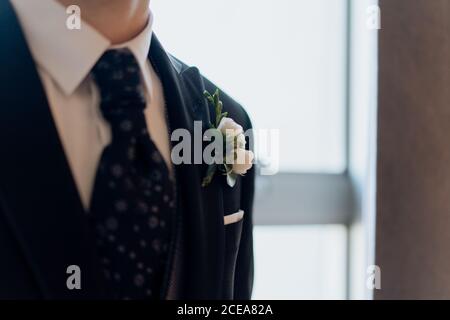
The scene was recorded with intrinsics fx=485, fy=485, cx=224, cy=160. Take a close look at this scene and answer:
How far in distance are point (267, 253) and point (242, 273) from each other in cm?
96

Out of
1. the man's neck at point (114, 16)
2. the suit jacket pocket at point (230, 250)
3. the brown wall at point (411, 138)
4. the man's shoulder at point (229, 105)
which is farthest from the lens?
A: the brown wall at point (411, 138)

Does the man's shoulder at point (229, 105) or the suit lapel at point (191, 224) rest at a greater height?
the man's shoulder at point (229, 105)

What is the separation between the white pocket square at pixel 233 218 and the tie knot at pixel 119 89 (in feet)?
0.68

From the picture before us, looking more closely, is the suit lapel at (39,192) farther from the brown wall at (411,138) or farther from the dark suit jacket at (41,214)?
the brown wall at (411,138)

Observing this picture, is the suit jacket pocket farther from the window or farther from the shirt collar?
the window

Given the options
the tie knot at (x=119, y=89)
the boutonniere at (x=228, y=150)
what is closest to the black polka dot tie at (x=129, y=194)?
the tie knot at (x=119, y=89)

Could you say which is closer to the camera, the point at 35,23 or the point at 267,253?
the point at 35,23

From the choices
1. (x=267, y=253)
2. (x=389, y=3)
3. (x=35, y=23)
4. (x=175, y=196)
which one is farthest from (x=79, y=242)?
(x=389, y=3)

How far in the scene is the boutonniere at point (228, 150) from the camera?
0.74 meters

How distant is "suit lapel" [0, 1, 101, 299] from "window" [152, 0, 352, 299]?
1.12m

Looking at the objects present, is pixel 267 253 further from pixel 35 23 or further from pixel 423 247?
pixel 35 23

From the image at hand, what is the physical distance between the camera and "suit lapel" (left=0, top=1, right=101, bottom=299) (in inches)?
20.5

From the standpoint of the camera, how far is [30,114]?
548 millimetres

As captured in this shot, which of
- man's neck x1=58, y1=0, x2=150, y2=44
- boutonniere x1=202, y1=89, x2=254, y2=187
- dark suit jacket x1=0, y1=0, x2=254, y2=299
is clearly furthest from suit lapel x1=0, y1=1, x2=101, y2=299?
boutonniere x1=202, y1=89, x2=254, y2=187
